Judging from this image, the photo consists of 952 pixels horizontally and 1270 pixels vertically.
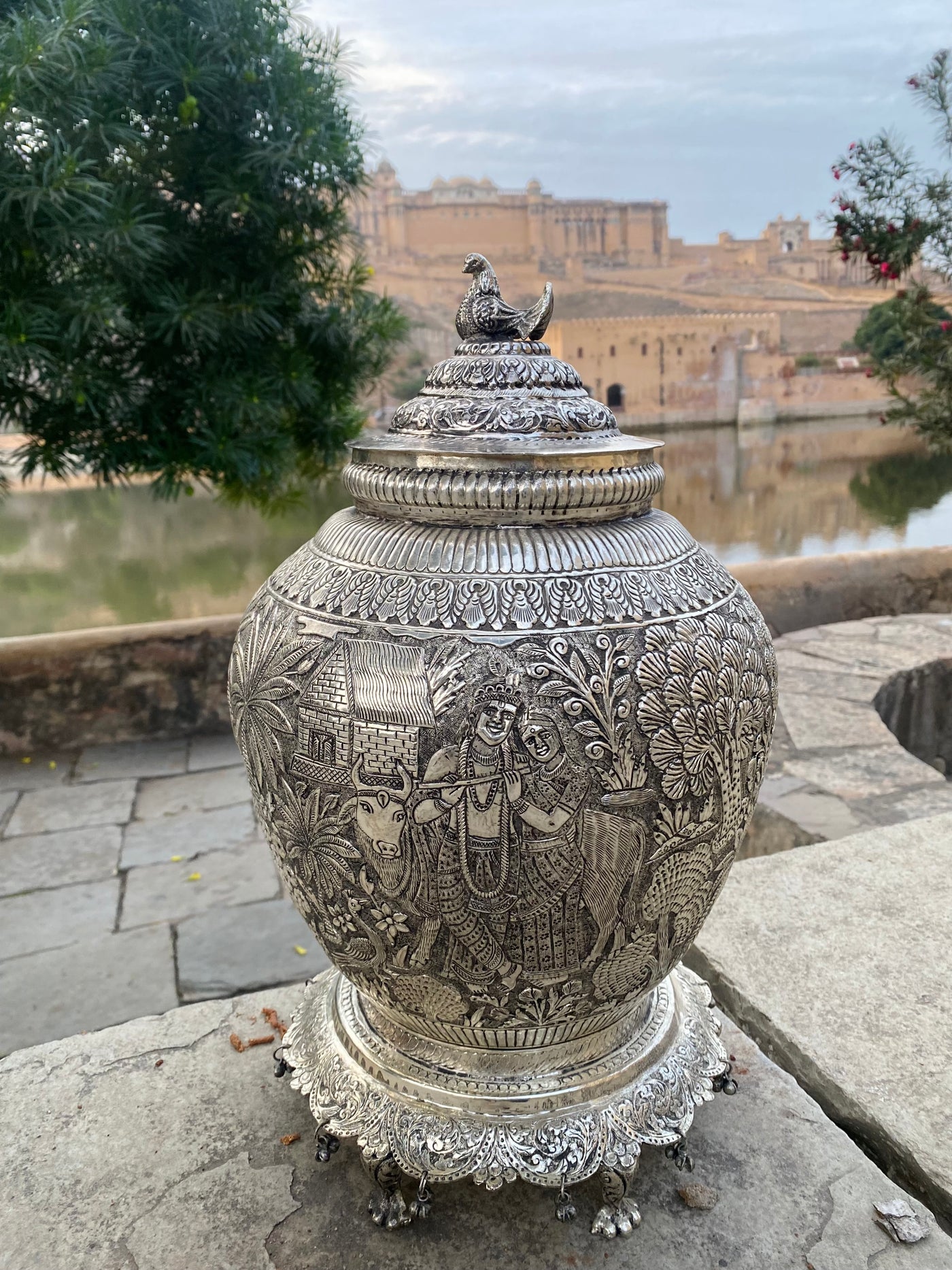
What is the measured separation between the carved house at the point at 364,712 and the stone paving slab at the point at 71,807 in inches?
97.8

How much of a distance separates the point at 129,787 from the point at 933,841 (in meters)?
2.88

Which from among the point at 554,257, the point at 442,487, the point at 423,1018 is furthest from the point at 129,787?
the point at 554,257

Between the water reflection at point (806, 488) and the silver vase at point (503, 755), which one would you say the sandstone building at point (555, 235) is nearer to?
the water reflection at point (806, 488)

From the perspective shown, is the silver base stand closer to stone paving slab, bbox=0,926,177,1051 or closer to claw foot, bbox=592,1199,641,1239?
claw foot, bbox=592,1199,641,1239

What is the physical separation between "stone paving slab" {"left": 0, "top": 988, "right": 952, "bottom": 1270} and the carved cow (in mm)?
505

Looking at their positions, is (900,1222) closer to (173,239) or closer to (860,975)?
(860,975)

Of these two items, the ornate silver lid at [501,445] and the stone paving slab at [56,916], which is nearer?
the ornate silver lid at [501,445]

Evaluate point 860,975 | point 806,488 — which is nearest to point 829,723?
point 860,975

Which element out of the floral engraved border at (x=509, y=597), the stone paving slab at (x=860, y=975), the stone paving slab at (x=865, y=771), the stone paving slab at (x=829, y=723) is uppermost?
the floral engraved border at (x=509, y=597)

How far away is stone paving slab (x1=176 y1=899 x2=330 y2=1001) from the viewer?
2.45 m

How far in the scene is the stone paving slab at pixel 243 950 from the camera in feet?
8.04

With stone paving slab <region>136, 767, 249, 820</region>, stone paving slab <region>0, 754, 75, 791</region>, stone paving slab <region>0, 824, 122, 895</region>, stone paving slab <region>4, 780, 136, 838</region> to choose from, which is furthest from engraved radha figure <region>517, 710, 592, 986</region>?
stone paving slab <region>0, 754, 75, 791</region>

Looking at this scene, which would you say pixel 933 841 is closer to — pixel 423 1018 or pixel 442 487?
pixel 423 1018

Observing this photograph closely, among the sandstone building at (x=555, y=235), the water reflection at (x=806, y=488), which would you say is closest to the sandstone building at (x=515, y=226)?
the sandstone building at (x=555, y=235)
